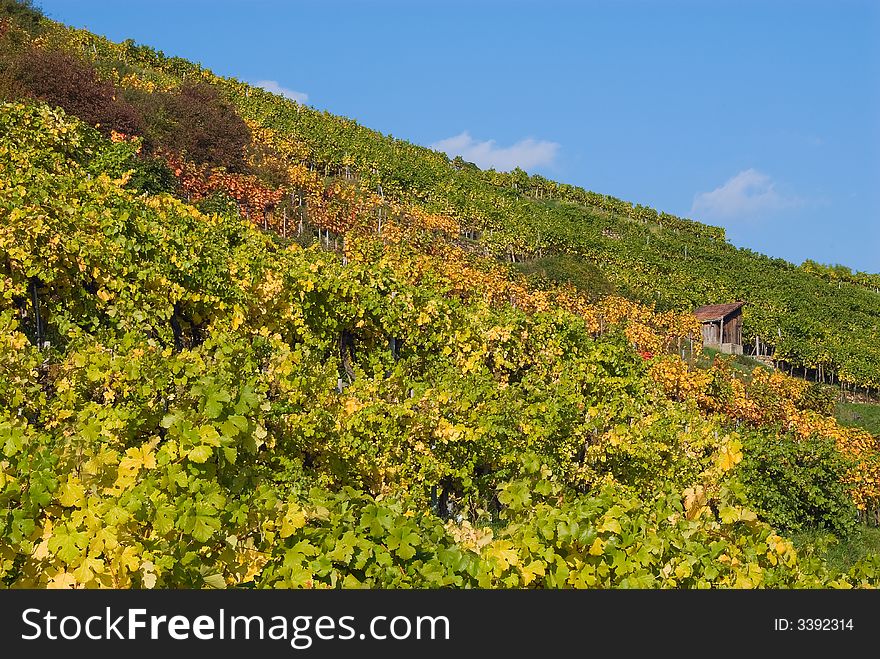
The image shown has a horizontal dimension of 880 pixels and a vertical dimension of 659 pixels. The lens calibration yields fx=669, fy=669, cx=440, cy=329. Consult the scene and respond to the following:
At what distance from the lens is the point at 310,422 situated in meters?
9.94

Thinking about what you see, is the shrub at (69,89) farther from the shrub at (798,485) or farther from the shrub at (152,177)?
the shrub at (798,485)

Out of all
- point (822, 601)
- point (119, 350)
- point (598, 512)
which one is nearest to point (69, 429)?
point (119, 350)

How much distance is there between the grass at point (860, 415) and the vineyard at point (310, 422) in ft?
42.6

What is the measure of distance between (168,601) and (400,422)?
7399 millimetres

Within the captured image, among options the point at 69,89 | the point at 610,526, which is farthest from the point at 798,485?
the point at 69,89

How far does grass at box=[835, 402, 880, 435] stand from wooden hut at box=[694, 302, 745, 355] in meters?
10.0

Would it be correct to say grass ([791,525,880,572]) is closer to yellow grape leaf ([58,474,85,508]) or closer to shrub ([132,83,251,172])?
yellow grape leaf ([58,474,85,508])

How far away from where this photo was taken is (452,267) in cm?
3422

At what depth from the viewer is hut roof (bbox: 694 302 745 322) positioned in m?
59.5

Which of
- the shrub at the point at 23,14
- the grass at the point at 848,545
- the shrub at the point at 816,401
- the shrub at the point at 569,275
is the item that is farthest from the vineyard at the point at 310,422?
the shrub at the point at 23,14

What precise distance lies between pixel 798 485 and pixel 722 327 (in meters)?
40.9

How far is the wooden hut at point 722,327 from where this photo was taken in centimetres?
5975

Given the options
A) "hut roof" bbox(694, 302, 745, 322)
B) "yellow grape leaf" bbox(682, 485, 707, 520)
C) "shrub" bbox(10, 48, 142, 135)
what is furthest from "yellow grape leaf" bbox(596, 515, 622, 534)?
"hut roof" bbox(694, 302, 745, 322)

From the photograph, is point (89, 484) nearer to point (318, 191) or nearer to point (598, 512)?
point (598, 512)
